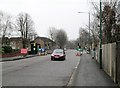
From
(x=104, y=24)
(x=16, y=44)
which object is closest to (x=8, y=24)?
(x=16, y=44)

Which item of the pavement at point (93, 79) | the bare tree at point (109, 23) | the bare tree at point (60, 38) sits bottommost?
the pavement at point (93, 79)

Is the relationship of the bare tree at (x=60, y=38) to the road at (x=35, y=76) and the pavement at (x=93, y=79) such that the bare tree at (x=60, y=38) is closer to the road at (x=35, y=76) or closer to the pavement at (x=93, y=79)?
the road at (x=35, y=76)

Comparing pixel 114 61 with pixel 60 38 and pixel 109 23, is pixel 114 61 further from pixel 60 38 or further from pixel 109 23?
pixel 60 38

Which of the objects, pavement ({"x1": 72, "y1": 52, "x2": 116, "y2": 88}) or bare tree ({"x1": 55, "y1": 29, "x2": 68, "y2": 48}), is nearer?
pavement ({"x1": 72, "y1": 52, "x2": 116, "y2": 88})

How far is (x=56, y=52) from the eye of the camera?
46.1 m

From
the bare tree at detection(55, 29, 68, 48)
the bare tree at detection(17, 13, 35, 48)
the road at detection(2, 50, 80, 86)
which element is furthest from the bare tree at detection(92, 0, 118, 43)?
the bare tree at detection(55, 29, 68, 48)

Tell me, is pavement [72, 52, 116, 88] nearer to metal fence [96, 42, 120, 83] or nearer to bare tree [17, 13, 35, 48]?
metal fence [96, 42, 120, 83]

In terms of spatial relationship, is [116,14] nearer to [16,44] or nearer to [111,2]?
[111,2]

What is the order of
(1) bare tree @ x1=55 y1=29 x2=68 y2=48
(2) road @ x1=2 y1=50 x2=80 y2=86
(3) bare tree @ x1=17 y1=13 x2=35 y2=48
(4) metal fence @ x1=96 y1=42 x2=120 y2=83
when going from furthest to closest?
(1) bare tree @ x1=55 y1=29 x2=68 y2=48 < (3) bare tree @ x1=17 y1=13 x2=35 y2=48 < (2) road @ x1=2 y1=50 x2=80 y2=86 < (4) metal fence @ x1=96 y1=42 x2=120 y2=83

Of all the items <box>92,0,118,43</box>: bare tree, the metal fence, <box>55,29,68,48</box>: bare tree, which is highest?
<box>55,29,68,48</box>: bare tree

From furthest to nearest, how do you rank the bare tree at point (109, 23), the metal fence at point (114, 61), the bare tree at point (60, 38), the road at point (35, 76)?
the bare tree at point (60, 38), the bare tree at point (109, 23), the road at point (35, 76), the metal fence at point (114, 61)

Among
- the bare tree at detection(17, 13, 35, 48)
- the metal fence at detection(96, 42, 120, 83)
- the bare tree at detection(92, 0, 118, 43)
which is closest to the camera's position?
the metal fence at detection(96, 42, 120, 83)

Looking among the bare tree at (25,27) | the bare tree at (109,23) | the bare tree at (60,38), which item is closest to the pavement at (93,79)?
the bare tree at (109,23)

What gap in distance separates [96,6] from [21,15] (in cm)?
6423
